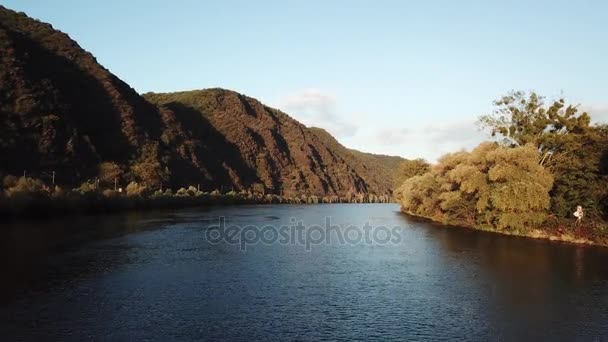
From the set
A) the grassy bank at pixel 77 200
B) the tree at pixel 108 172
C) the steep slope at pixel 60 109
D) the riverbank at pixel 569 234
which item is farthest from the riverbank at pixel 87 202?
the riverbank at pixel 569 234

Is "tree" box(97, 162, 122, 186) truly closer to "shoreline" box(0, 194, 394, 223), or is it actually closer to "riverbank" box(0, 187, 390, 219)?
"riverbank" box(0, 187, 390, 219)

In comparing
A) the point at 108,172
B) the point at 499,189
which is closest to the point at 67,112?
the point at 108,172

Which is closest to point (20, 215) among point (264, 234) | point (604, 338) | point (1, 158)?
point (264, 234)

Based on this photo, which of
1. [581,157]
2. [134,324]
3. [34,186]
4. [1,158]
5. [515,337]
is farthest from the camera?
[1,158]

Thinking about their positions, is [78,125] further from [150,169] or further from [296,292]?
[296,292]

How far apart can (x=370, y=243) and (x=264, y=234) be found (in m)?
10.8

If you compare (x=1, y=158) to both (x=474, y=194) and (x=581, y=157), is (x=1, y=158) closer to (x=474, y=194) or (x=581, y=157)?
(x=474, y=194)

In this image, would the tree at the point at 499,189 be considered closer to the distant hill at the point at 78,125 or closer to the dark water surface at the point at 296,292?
the dark water surface at the point at 296,292

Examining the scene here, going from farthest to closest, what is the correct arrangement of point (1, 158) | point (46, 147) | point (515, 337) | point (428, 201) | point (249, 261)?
point (46, 147) → point (1, 158) → point (428, 201) → point (249, 261) → point (515, 337)

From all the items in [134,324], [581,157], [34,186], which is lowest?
[134,324]

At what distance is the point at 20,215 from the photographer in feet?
178

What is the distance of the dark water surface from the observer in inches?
639

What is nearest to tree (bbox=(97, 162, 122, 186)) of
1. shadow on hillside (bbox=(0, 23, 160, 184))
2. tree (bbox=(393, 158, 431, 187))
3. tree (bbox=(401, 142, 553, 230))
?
shadow on hillside (bbox=(0, 23, 160, 184))

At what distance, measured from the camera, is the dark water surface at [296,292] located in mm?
16234
